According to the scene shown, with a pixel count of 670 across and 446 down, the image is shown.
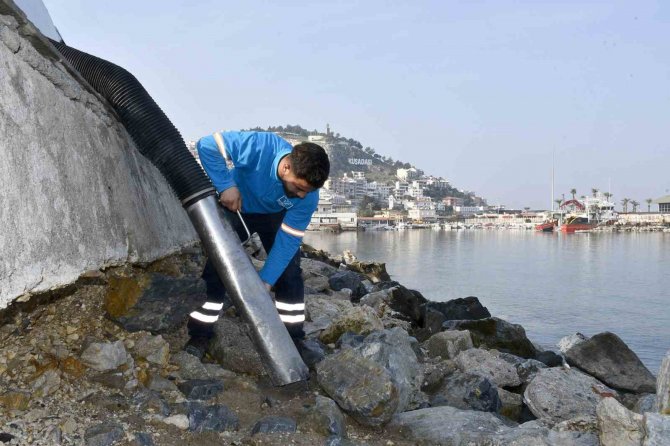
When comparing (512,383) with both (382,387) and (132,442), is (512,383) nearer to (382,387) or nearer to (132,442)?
(382,387)

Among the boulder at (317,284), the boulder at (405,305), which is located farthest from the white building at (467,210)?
the boulder at (317,284)

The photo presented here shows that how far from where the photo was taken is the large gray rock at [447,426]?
3.66 metres

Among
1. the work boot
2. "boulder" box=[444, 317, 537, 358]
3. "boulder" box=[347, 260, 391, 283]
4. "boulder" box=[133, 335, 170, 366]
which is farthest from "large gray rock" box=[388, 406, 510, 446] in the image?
"boulder" box=[347, 260, 391, 283]

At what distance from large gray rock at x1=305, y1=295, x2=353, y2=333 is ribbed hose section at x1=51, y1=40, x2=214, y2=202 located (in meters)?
2.16

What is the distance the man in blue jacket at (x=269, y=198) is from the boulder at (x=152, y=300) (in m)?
0.15

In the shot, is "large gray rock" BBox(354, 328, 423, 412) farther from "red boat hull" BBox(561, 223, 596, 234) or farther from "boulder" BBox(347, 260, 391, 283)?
"red boat hull" BBox(561, 223, 596, 234)

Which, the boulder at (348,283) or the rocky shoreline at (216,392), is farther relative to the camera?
the boulder at (348,283)

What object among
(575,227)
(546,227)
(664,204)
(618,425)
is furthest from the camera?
(664,204)

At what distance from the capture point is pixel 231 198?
4203mm

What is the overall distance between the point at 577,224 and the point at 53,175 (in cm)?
10679

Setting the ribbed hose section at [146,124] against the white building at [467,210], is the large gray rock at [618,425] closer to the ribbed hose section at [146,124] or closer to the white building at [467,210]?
the ribbed hose section at [146,124]

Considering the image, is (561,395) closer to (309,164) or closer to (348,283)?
(309,164)

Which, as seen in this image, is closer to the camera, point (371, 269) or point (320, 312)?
point (320, 312)

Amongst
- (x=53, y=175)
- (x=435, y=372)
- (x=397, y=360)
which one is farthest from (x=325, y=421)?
(x=53, y=175)
